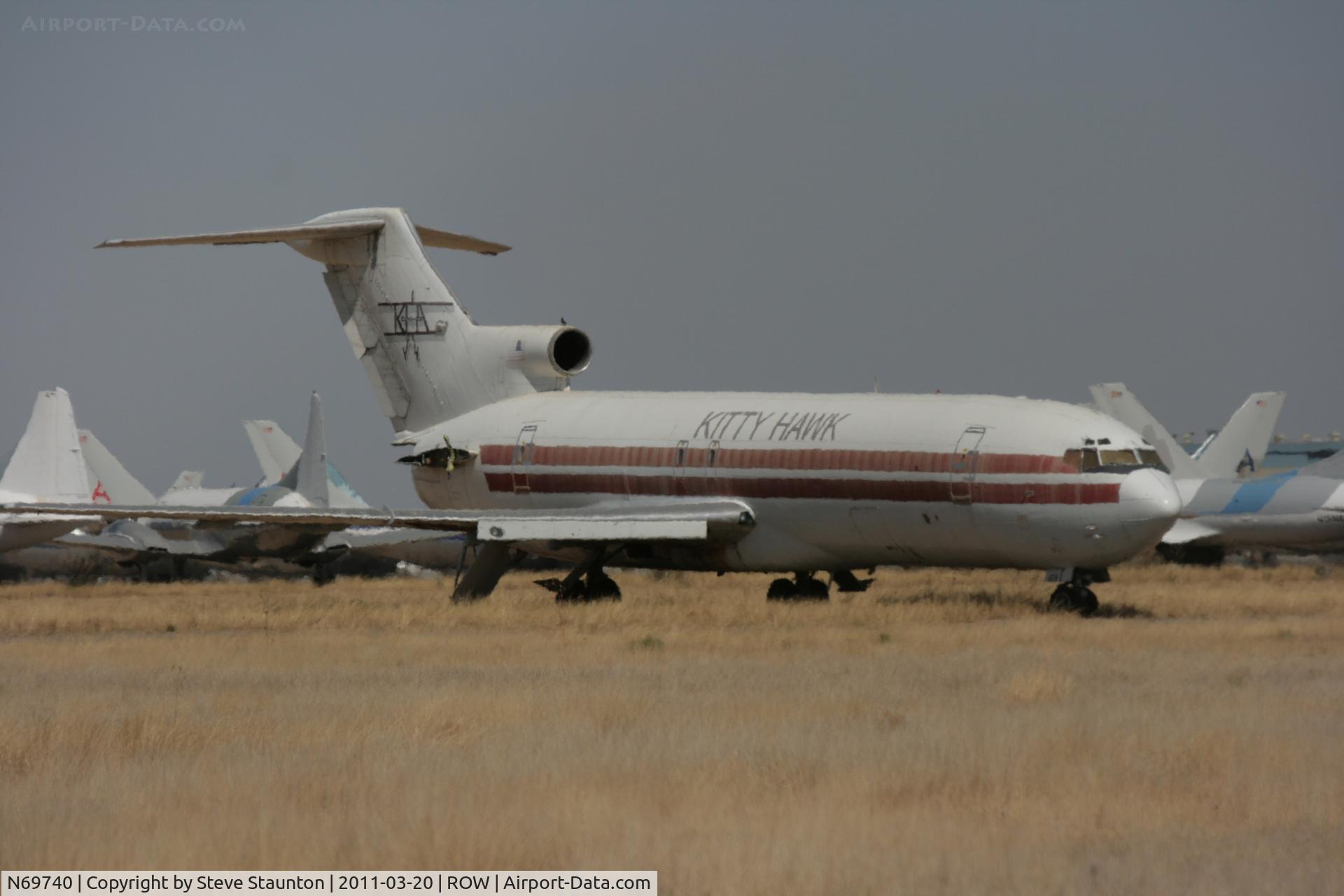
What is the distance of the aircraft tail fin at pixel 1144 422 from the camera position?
5197cm

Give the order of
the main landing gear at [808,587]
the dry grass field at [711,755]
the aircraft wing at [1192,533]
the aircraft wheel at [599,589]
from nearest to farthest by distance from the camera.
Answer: the dry grass field at [711,755] → the main landing gear at [808,587] → the aircraft wheel at [599,589] → the aircraft wing at [1192,533]

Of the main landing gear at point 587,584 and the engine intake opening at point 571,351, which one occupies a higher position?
the engine intake opening at point 571,351

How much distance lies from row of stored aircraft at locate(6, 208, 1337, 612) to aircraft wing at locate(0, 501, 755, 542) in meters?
0.05

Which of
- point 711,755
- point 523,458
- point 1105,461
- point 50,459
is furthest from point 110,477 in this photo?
point 711,755

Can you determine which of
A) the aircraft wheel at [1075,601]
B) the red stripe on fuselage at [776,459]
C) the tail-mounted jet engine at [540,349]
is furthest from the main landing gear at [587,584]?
the aircraft wheel at [1075,601]

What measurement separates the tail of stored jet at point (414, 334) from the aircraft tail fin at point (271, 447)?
2205 cm

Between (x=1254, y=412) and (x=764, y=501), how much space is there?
24.9 metres

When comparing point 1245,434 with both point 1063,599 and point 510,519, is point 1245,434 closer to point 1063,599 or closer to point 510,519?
point 1063,599

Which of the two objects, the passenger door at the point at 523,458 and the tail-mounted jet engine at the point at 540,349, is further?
the tail-mounted jet engine at the point at 540,349

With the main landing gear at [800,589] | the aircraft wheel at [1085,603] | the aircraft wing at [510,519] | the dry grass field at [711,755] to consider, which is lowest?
the dry grass field at [711,755]

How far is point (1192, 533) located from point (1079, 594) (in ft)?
67.1

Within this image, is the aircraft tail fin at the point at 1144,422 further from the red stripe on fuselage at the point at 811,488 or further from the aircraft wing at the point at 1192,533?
the red stripe on fuselage at the point at 811,488

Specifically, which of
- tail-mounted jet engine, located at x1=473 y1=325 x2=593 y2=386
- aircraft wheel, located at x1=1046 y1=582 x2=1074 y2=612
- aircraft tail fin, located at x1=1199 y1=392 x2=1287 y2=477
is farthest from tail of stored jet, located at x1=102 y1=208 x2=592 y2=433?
aircraft tail fin, located at x1=1199 y1=392 x2=1287 y2=477

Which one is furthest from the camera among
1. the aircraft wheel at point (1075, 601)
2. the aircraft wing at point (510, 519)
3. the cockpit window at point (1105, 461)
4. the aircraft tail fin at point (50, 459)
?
the aircraft tail fin at point (50, 459)
